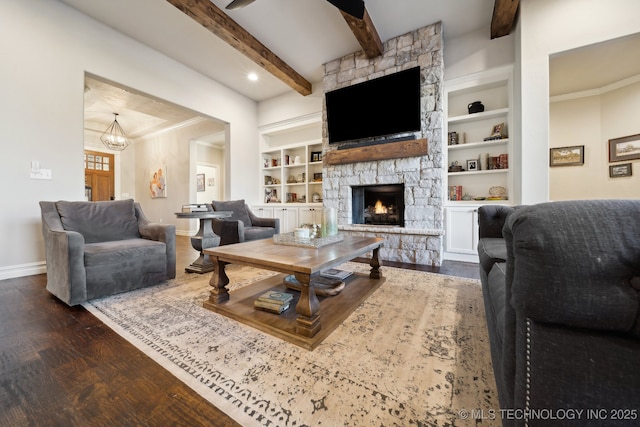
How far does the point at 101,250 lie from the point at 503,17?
4874 mm

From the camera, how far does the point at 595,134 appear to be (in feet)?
13.3

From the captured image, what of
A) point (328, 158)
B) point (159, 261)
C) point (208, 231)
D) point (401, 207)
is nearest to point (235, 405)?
point (159, 261)

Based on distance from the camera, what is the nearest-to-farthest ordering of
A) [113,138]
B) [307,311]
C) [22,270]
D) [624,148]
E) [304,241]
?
1. [307,311]
2. [304,241]
3. [22,270]
4. [624,148]
5. [113,138]

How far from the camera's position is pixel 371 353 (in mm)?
1288

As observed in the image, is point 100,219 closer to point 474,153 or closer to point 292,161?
point 292,161

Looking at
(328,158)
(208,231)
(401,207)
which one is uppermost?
(328,158)

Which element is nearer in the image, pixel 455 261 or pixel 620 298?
pixel 620 298

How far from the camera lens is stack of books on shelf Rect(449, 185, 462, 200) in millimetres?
3613

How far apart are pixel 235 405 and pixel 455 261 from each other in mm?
3313

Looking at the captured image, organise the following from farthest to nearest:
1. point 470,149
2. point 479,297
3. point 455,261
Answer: point 470,149 → point 455,261 → point 479,297

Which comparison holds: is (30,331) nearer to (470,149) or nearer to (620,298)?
(620,298)

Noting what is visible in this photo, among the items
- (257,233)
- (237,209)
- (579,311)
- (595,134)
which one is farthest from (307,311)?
(595,134)

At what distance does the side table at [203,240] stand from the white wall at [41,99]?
1.57 metres

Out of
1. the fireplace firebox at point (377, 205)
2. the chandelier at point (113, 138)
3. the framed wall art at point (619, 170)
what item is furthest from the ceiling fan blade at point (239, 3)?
the framed wall art at point (619, 170)
